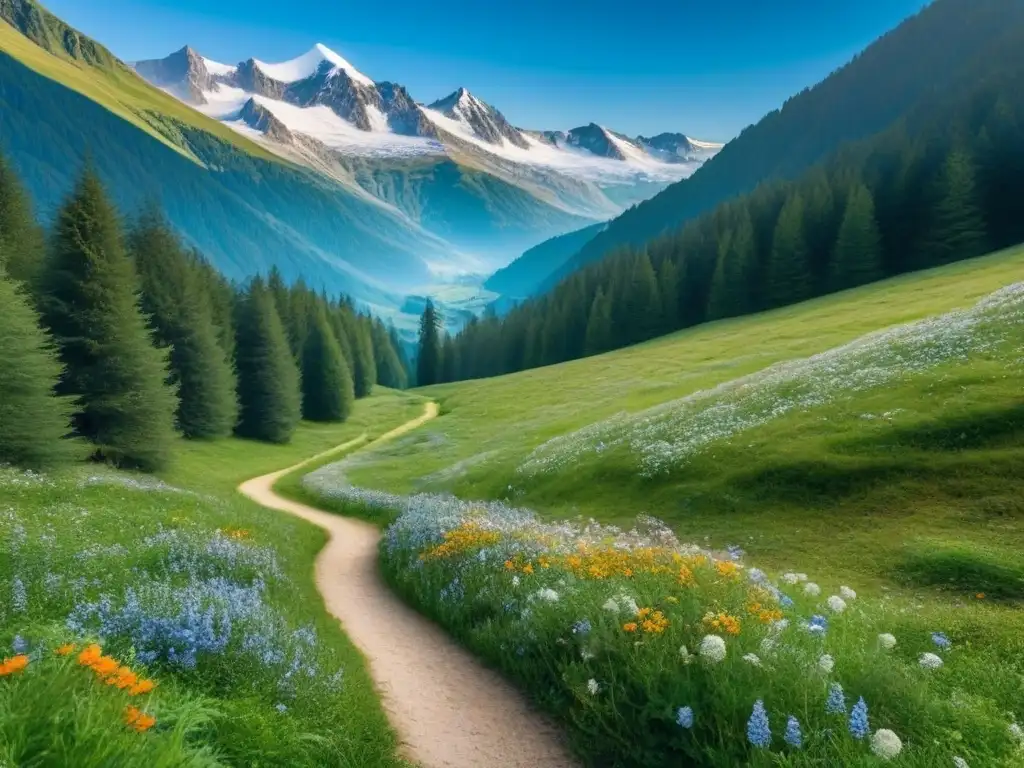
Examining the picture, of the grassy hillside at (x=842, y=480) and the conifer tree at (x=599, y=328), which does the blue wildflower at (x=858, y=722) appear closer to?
the grassy hillside at (x=842, y=480)

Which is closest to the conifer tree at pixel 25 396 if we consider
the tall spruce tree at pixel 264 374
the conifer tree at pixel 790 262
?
the tall spruce tree at pixel 264 374

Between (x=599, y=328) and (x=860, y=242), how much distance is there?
43.0m

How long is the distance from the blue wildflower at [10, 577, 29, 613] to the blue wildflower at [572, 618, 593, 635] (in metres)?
9.26

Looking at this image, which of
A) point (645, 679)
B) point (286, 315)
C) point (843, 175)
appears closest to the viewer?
point (645, 679)

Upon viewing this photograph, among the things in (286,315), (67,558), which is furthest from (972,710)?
(286,315)

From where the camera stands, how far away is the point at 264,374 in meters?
71.4

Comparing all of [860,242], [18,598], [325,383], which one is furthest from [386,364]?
[18,598]

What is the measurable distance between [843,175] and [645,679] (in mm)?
113479

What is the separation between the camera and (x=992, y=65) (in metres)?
151

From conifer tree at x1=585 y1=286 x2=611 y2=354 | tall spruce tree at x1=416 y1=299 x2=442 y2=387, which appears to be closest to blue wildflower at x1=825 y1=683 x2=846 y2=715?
conifer tree at x1=585 y1=286 x2=611 y2=354

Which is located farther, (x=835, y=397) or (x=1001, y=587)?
(x=835, y=397)

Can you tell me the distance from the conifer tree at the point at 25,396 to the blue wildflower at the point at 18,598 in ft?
79.9

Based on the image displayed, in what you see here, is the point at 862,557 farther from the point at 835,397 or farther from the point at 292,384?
the point at 292,384

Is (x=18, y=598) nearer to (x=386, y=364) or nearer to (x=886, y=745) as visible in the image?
(x=886, y=745)
